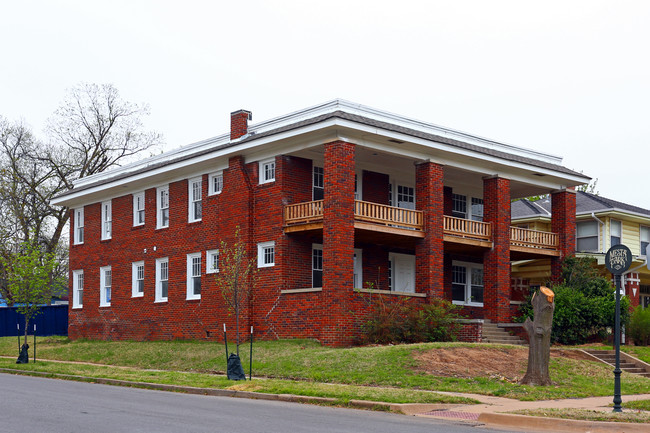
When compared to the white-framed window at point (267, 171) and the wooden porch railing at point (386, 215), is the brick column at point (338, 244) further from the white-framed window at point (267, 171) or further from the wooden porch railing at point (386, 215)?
the white-framed window at point (267, 171)

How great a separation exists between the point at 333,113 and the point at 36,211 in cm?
3533

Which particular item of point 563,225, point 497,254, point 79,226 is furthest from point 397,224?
point 79,226

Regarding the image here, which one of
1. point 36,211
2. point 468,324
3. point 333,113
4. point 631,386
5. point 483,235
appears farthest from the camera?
point 36,211

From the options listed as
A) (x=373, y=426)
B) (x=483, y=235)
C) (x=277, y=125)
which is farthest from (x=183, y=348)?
(x=373, y=426)

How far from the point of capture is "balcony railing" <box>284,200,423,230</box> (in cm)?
2800

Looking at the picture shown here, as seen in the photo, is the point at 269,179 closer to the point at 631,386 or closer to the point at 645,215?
the point at 631,386

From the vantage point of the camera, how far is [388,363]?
2120cm

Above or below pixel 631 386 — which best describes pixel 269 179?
above

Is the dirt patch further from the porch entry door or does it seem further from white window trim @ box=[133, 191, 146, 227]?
white window trim @ box=[133, 191, 146, 227]

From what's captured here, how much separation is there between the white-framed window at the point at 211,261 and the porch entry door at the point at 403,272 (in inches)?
277

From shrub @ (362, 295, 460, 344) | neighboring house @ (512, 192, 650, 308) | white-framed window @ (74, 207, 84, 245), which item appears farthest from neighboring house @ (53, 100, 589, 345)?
neighboring house @ (512, 192, 650, 308)

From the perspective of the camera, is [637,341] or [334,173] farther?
[637,341]

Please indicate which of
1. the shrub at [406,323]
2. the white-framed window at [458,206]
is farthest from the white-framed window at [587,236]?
the shrub at [406,323]

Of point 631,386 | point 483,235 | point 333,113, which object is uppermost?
point 333,113
